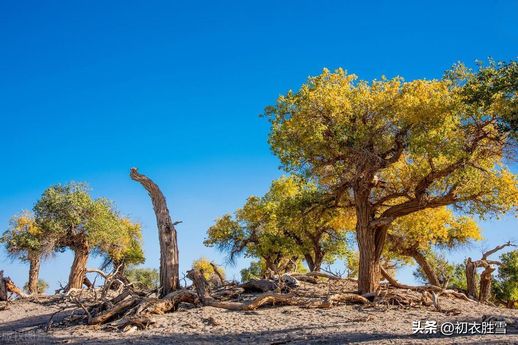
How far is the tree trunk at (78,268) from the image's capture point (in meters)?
26.3

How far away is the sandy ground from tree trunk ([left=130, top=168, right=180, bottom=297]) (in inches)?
57.8

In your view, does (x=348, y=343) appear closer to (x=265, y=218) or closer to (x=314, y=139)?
(x=314, y=139)

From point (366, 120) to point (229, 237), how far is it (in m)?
20.1

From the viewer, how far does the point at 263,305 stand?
15.2m

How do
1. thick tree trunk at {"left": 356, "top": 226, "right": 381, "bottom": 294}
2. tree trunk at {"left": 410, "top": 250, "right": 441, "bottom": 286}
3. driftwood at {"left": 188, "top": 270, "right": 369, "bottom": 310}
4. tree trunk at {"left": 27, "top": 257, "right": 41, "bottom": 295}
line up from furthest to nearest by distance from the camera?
1. tree trunk at {"left": 27, "top": 257, "right": 41, "bottom": 295}
2. tree trunk at {"left": 410, "top": 250, "right": 441, "bottom": 286}
3. thick tree trunk at {"left": 356, "top": 226, "right": 381, "bottom": 294}
4. driftwood at {"left": 188, "top": 270, "right": 369, "bottom": 310}

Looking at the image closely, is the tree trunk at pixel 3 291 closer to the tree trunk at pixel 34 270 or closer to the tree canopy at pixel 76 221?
the tree canopy at pixel 76 221

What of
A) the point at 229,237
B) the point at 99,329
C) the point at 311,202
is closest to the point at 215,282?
the point at 311,202

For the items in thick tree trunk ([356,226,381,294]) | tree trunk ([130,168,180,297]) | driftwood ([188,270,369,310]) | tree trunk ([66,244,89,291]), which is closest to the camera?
driftwood ([188,270,369,310])

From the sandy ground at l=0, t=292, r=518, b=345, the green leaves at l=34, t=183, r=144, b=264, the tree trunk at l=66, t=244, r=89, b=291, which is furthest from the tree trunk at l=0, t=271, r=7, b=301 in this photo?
the sandy ground at l=0, t=292, r=518, b=345

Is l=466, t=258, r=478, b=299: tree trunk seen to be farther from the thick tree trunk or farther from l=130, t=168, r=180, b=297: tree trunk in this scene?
l=130, t=168, r=180, b=297: tree trunk

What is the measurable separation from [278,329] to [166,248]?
19.1 ft

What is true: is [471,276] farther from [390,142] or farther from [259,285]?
[259,285]

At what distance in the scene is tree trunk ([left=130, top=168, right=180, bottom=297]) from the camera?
52.4ft

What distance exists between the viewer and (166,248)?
16109 mm
